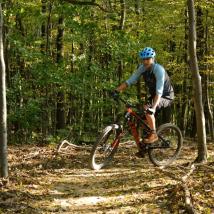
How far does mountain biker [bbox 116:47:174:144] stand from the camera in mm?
8164

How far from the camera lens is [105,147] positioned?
843 cm

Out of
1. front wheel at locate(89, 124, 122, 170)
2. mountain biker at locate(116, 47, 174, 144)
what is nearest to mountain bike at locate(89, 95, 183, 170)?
front wheel at locate(89, 124, 122, 170)

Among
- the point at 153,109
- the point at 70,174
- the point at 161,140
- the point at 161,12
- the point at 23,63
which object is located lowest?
the point at 70,174

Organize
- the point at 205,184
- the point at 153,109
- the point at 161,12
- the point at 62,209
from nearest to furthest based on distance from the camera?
the point at 62,209 < the point at 205,184 < the point at 153,109 < the point at 161,12

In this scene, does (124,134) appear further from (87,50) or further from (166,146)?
(87,50)

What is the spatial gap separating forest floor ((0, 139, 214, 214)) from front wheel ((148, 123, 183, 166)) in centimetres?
29

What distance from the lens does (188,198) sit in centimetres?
539

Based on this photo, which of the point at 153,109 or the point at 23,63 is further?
the point at 23,63

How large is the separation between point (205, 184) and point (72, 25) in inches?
406

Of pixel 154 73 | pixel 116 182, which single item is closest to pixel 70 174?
pixel 116 182

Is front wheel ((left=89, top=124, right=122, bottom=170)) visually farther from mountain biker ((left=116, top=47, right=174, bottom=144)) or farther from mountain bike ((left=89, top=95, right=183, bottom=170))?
mountain biker ((left=116, top=47, right=174, bottom=144))

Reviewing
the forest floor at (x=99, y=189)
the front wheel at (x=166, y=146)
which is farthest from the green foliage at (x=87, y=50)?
the forest floor at (x=99, y=189)

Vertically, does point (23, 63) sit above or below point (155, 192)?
above

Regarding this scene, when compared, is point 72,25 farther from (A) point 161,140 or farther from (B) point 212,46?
(B) point 212,46
